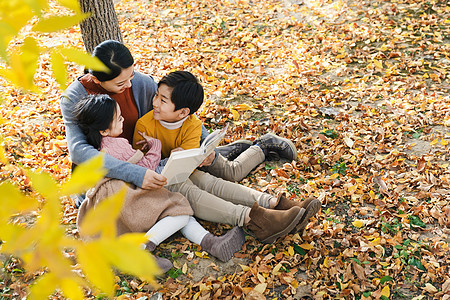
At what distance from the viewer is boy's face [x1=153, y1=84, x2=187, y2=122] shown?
301 cm

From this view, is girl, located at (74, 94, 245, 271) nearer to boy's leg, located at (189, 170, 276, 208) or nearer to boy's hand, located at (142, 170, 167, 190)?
boy's hand, located at (142, 170, 167, 190)

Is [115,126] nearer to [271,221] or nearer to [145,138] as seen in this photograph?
[145,138]

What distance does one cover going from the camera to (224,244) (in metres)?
2.80

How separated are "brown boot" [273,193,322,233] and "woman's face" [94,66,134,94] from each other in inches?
54.8

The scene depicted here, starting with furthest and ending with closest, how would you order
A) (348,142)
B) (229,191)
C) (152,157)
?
1. (348,142)
2. (229,191)
3. (152,157)

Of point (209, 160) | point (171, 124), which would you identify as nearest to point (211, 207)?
point (209, 160)

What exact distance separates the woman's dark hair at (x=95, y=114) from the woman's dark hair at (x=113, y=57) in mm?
184

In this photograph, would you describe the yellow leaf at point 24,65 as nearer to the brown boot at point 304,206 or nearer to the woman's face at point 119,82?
the woman's face at point 119,82

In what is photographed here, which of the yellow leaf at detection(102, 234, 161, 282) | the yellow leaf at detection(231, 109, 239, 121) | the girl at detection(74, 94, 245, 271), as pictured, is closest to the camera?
the yellow leaf at detection(102, 234, 161, 282)

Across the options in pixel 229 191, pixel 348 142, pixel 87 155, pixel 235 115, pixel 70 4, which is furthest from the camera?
pixel 235 115

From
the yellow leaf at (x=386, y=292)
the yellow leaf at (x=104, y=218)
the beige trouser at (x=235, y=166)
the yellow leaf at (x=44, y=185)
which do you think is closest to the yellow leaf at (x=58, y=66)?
the yellow leaf at (x=44, y=185)

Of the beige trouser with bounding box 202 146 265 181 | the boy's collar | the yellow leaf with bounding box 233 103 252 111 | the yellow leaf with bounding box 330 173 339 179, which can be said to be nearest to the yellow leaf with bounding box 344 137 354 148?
the yellow leaf with bounding box 330 173 339 179

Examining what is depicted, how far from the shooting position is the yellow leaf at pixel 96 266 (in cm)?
65

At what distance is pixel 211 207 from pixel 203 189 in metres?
0.26
